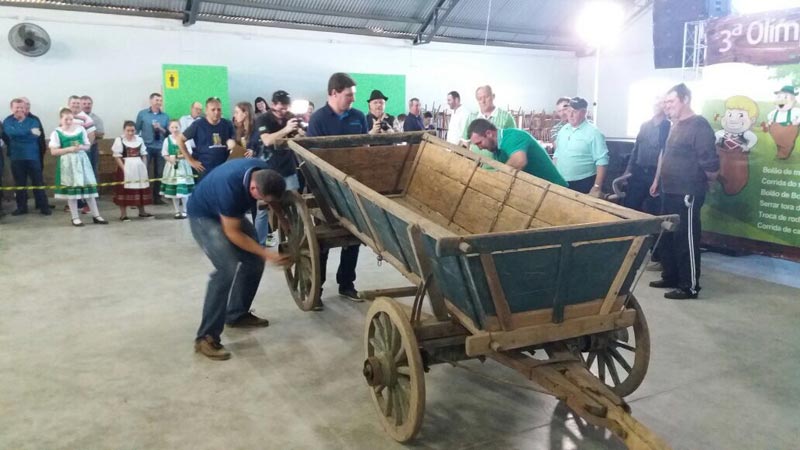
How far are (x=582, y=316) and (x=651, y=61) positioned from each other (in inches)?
508

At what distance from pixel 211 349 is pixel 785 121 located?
195 inches

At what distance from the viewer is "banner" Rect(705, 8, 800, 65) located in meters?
5.09

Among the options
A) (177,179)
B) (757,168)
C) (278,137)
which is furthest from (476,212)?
(177,179)

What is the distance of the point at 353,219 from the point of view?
153 inches

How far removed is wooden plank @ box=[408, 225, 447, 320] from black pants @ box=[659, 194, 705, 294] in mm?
2942

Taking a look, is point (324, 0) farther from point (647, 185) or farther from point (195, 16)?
point (647, 185)

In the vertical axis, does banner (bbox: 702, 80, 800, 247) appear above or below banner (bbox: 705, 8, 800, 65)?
below

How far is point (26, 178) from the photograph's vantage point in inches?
337

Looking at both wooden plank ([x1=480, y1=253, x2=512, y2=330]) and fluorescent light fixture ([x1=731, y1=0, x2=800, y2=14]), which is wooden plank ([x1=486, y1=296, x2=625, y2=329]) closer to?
wooden plank ([x1=480, y1=253, x2=512, y2=330])

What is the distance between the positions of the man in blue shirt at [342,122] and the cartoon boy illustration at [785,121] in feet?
11.7

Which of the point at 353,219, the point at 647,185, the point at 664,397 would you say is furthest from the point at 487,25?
the point at 664,397

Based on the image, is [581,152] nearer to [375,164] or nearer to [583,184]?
[583,184]

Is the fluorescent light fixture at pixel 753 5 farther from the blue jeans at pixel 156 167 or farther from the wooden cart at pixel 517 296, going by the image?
the blue jeans at pixel 156 167

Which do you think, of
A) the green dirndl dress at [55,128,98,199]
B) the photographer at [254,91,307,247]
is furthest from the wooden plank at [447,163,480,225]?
the green dirndl dress at [55,128,98,199]
